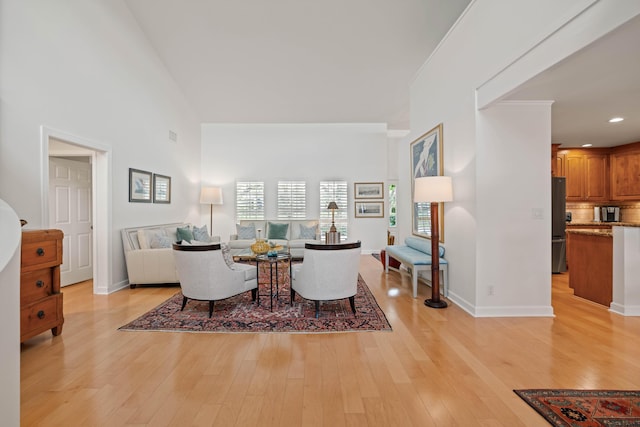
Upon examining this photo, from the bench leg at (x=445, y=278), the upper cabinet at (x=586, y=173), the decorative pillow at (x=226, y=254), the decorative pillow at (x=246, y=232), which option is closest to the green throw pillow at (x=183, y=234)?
the decorative pillow at (x=246, y=232)

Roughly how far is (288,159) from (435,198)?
5305 millimetres

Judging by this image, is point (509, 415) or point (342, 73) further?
point (342, 73)

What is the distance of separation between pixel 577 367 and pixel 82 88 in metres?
6.24

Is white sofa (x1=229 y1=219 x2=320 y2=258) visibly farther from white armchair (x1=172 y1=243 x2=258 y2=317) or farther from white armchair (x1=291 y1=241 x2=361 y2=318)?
white armchair (x1=291 y1=241 x2=361 y2=318)

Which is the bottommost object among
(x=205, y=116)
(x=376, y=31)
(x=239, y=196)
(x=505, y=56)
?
(x=239, y=196)

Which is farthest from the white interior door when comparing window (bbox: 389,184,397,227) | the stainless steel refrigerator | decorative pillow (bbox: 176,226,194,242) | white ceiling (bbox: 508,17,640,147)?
the stainless steel refrigerator

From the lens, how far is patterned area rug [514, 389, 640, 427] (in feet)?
5.71

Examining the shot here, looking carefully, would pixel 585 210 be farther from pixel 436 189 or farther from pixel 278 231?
pixel 278 231

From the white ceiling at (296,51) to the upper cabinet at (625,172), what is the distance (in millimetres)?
4372

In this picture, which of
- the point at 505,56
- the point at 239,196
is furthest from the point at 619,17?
the point at 239,196

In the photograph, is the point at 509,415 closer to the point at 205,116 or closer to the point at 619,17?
the point at 619,17

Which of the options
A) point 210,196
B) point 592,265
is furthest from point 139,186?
point 592,265

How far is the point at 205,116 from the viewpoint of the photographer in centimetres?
801

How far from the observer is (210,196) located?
7777mm
